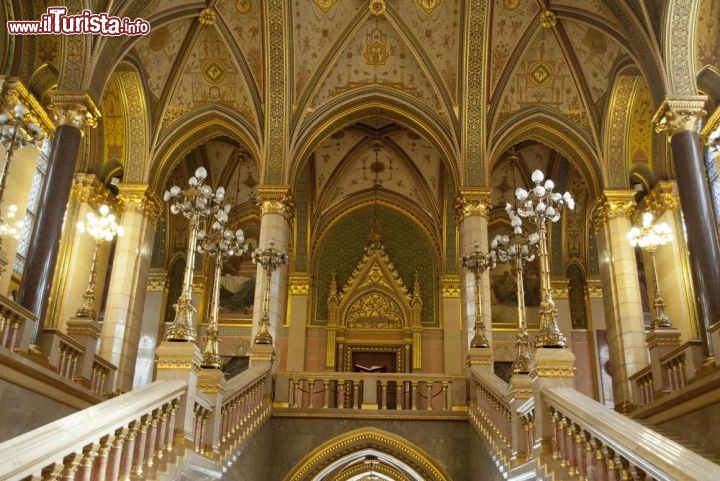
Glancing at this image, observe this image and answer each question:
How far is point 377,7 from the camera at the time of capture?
16016 millimetres

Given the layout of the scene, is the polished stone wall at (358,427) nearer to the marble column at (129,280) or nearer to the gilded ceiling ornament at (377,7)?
the marble column at (129,280)

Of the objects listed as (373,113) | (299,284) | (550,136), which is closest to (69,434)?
(373,113)

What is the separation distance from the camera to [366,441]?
12.3 metres

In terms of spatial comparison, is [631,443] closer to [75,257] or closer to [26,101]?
[26,101]

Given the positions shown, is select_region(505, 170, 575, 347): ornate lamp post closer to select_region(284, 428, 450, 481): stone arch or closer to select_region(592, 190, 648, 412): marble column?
select_region(284, 428, 450, 481): stone arch

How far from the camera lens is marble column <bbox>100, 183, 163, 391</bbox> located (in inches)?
566

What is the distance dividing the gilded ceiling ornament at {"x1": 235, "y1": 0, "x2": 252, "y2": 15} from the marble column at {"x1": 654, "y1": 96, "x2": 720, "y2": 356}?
30.6 ft

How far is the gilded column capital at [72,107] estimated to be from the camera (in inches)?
471

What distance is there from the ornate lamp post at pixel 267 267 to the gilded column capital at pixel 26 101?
5.12 metres

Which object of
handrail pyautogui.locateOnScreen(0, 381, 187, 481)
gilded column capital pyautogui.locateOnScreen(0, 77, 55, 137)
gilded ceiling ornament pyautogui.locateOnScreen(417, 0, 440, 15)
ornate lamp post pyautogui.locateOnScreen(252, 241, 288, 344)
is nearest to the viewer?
handrail pyautogui.locateOnScreen(0, 381, 187, 481)

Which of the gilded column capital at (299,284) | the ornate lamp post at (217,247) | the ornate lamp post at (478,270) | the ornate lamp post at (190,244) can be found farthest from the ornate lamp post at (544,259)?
the gilded column capital at (299,284)

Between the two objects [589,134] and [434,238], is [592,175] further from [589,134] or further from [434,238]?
[434,238]

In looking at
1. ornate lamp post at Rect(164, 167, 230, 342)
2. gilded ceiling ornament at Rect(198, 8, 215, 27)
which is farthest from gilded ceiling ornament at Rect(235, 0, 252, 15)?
ornate lamp post at Rect(164, 167, 230, 342)

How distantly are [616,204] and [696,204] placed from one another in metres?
4.51
